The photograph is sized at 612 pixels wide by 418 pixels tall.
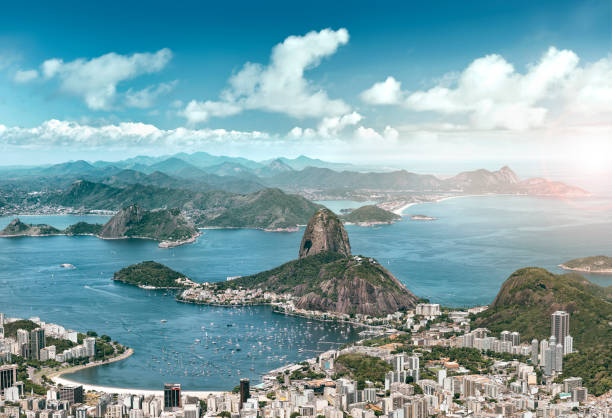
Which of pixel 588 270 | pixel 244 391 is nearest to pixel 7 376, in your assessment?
pixel 244 391

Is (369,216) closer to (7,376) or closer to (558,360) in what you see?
(558,360)

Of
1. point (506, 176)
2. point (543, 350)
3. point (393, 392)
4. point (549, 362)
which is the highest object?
point (506, 176)

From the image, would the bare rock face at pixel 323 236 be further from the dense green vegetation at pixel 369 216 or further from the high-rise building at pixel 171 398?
the dense green vegetation at pixel 369 216

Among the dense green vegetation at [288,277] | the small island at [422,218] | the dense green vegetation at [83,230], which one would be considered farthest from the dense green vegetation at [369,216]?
the dense green vegetation at [288,277]

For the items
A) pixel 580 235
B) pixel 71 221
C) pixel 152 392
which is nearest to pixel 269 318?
pixel 152 392

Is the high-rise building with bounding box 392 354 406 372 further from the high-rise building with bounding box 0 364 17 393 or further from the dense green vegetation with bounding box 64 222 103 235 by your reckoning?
the dense green vegetation with bounding box 64 222 103 235

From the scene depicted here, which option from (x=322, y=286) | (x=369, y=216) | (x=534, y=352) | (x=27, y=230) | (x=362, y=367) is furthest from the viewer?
(x=369, y=216)

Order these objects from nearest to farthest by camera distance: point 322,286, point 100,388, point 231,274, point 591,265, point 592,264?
1. point 100,388
2. point 322,286
3. point 231,274
4. point 591,265
5. point 592,264
